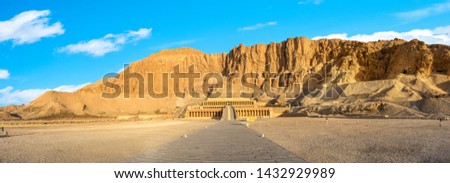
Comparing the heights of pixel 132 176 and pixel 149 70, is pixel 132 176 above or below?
below

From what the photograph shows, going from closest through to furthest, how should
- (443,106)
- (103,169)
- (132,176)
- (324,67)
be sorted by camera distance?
(132,176) < (103,169) < (443,106) < (324,67)

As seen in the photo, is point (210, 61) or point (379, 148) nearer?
point (379, 148)

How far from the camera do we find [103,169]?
10.3 meters

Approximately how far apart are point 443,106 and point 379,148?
4918 centimetres

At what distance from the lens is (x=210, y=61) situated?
167875 millimetres

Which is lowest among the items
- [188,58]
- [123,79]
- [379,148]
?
[379,148]

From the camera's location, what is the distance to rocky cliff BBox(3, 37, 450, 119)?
7581 centimetres

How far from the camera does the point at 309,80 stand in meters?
122

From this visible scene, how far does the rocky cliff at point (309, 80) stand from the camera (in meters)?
75.8

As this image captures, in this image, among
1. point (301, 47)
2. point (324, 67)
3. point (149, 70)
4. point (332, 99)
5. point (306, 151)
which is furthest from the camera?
point (149, 70)

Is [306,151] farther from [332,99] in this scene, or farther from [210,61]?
[210,61]

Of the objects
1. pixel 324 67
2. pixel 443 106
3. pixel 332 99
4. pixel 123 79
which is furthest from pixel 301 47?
pixel 443 106

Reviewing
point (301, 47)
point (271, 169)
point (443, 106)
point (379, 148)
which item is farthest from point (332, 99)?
point (271, 169)

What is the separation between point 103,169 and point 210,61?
158432 millimetres
